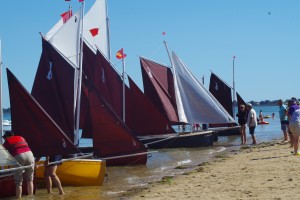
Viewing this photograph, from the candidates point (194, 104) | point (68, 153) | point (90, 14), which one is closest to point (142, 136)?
point (194, 104)

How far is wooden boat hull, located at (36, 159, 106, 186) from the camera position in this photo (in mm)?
13844

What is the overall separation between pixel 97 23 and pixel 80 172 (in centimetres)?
942

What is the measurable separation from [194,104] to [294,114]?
396 inches

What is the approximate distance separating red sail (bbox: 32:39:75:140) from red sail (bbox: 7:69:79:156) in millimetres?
1703

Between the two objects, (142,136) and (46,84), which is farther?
(142,136)

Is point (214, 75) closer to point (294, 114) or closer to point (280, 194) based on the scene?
point (294, 114)

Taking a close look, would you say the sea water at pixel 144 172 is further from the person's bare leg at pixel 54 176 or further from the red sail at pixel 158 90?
the red sail at pixel 158 90

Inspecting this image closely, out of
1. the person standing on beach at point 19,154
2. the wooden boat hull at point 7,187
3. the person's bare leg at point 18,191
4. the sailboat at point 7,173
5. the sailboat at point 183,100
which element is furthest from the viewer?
the sailboat at point 183,100

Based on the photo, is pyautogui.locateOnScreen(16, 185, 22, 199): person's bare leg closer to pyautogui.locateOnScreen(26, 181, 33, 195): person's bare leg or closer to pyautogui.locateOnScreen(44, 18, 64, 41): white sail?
pyautogui.locateOnScreen(26, 181, 33, 195): person's bare leg

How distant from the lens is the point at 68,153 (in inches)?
517

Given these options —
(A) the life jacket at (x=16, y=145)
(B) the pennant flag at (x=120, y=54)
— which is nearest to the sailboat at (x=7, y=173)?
(A) the life jacket at (x=16, y=145)

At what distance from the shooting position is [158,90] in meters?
25.5

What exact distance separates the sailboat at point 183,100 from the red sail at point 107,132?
774cm

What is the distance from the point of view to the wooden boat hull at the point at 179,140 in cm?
2328
